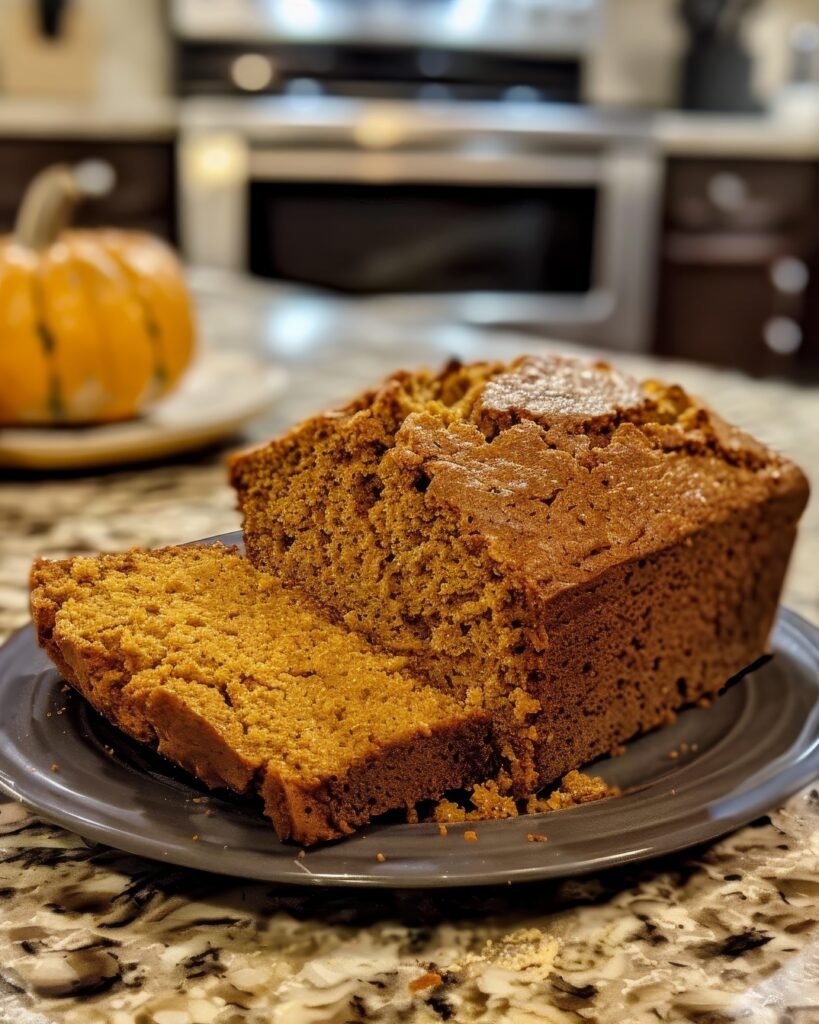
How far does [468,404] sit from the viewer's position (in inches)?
41.2

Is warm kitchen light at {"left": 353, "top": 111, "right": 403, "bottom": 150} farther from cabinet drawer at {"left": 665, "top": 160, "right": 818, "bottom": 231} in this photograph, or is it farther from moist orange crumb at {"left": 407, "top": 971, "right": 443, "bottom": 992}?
moist orange crumb at {"left": 407, "top": 971, "right": 443, "bottom": 992}

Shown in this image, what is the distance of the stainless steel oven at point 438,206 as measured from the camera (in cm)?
446

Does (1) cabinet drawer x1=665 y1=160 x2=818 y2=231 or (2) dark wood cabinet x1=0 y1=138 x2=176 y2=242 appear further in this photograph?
(1) cabinet drawer x1=665 y1=160 x2=818 y2=231

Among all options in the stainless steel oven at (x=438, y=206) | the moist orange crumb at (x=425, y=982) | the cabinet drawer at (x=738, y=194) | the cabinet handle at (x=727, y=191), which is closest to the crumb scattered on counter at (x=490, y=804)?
the moist orange crumb at (x=425, y=982)

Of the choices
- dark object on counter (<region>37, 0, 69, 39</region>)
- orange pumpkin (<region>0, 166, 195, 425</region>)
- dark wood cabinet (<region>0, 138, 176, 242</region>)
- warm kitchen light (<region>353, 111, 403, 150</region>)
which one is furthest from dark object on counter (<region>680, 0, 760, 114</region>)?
orange pumpkin (<region>0, 166, 195, 425</region>)

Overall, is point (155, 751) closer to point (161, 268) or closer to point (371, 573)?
point (371, 573)

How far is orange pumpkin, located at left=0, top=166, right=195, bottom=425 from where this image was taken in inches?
71.3

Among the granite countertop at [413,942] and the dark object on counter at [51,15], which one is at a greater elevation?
the dark object on counter at [51,15]

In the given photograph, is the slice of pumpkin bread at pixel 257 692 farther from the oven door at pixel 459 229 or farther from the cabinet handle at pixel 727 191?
the cabinet handle at pixel 727 191

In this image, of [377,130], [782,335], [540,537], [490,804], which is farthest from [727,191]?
[490,804]

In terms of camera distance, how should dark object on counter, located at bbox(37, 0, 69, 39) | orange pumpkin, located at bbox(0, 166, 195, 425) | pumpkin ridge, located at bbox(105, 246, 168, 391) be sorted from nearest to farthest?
1. orange pumpkin, located at bbox(0, 166, 195, 425)
2. pumpkin ridge, located at bbox(105, 246, 168, 391)
3. dark object on counter, located at bbox(37, 0, 69, 39)

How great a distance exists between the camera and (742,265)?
5.07 metres

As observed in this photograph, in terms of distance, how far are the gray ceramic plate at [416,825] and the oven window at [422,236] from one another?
377 cm

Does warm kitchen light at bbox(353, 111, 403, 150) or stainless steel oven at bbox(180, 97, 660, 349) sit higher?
warm kitchen light at bbox(353, 111, 403, 150)
